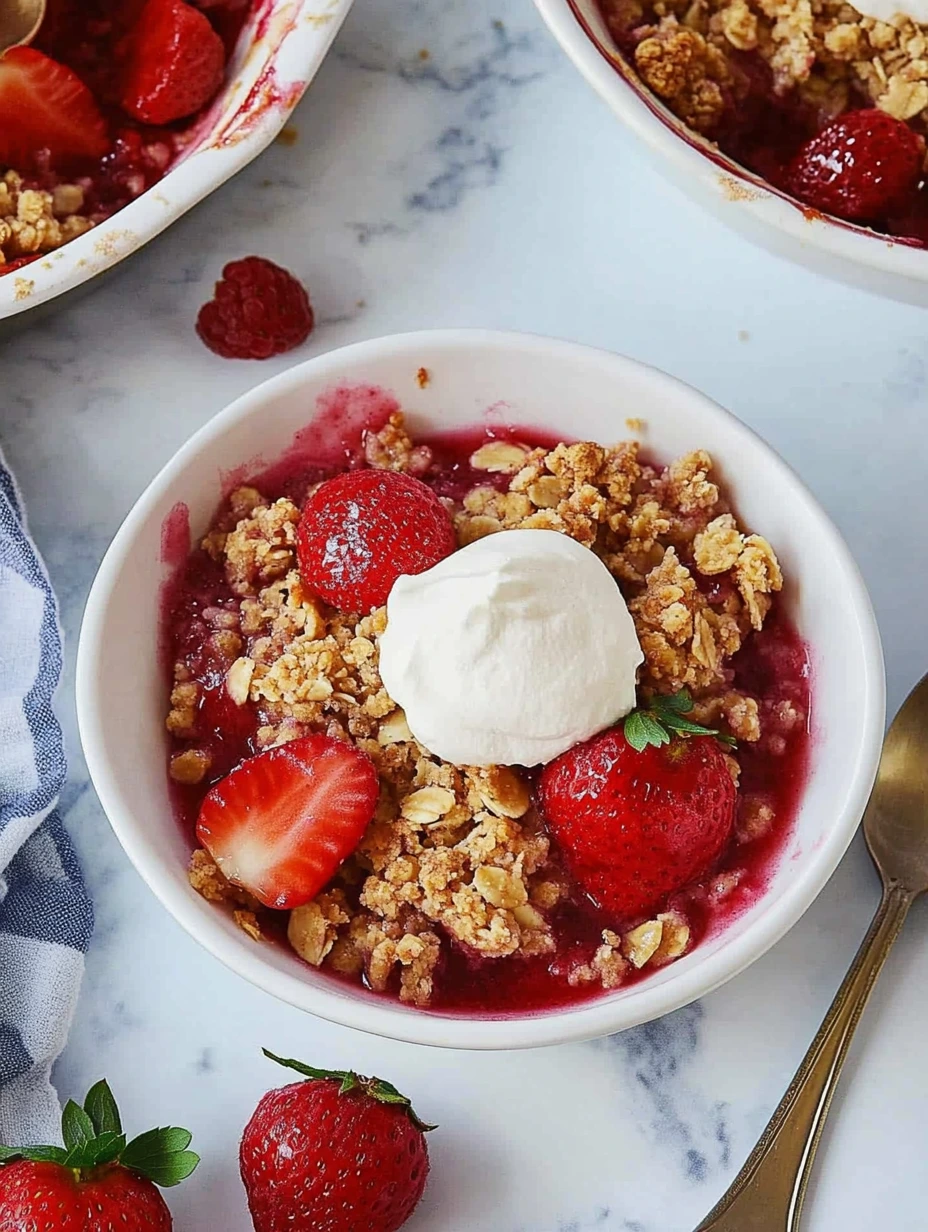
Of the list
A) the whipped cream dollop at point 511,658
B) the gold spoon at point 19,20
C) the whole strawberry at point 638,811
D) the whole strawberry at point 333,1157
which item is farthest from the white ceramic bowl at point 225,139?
the whole strawberry at point 333,1157

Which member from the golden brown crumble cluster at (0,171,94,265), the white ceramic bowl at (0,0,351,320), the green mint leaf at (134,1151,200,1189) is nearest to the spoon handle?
the green mint leaf at (134,1151,200,1189)

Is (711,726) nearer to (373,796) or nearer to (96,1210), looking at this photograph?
(373,796)

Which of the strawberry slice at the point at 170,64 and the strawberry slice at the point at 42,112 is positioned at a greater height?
the strawberry slice at the point at 170,64

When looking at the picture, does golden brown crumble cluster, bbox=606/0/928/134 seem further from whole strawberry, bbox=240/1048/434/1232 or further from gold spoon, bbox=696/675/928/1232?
whole strawberry, bbox=240/1048/434/1232

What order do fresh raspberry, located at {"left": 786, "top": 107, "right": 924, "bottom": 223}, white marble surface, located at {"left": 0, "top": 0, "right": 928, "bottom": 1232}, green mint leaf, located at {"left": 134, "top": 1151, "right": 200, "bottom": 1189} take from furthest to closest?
fresh raspberry, located at {"left": 786, "top": 107, "right": 924, "bottom": 223}
white marble surface, located at {"left": 0, "top": 0, "right": 928, "bottom": 1232}
green mint leaf, located at {"left": 134, "top": 1151, "right": 200, "bottom": 1189}

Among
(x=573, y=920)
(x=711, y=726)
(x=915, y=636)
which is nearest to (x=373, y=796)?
(x=573, y=920)

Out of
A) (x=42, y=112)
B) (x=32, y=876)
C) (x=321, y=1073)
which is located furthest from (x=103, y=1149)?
(x=42, y=112)

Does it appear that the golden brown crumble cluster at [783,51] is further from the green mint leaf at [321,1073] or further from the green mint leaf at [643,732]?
the green mint leaf at [321,1073]
